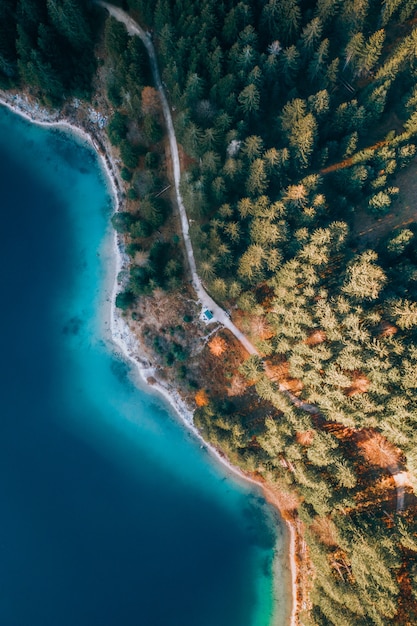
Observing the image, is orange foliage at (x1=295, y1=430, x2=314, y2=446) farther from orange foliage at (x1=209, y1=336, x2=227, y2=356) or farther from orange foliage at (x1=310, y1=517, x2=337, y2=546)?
orange foliage at (x1=209, y1=336, x2=227, y2=356)

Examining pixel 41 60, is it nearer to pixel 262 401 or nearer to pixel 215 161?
pixel 215 161

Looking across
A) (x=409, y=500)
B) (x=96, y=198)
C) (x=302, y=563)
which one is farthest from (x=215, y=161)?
(x=302, y=563)

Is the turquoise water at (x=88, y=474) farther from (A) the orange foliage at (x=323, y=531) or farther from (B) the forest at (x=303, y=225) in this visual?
(A) the orange foliage at (x=323, y=531)

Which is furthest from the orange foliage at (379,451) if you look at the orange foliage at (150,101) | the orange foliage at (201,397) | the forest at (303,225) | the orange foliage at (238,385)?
the orange foliage at (150,101)

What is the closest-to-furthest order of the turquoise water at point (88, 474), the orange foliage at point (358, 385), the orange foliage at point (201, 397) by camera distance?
the orange foliage at point (358, 385) < the turquoise water at point (88, 474) < the orange foliage at point (201, 397)

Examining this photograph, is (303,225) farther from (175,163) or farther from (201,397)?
(201,397)

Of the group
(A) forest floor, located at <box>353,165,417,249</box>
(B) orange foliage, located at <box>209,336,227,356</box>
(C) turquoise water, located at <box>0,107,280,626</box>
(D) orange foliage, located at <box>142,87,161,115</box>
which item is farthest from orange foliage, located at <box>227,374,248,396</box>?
(D) orange foliage, located at <box>142,87,161,115</box>
